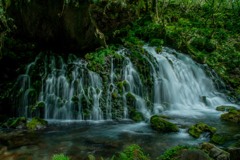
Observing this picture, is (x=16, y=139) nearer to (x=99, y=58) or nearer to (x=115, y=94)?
(x=115, y=94)

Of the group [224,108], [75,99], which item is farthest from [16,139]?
[224,108]

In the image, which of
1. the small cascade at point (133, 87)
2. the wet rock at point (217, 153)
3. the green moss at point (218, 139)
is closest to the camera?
the wet rock at point (217, 153)

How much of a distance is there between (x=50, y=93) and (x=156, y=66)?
4248 mm

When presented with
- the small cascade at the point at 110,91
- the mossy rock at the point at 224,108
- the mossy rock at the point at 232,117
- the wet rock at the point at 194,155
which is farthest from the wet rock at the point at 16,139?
the mossy rock at the point at 224,108

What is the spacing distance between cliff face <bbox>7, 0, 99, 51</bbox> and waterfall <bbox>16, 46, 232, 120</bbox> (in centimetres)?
62

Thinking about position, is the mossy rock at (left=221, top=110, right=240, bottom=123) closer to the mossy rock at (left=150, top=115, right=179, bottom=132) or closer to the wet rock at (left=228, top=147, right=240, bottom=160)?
the mossy rock at (left=150, top=115, right=179, bottom=132)

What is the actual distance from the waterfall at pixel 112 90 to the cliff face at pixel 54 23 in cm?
62

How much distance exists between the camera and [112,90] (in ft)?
34.2

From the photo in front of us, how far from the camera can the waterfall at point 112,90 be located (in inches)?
378

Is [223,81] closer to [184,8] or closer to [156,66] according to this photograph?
[156,66]

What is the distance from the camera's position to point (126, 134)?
25.7ft

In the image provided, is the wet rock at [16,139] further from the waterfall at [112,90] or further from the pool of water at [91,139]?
the waterfall at [112,90]

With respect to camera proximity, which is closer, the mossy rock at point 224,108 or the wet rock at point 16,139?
the wet rock at point 16,139

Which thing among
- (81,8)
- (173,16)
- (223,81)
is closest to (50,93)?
(81,8)
